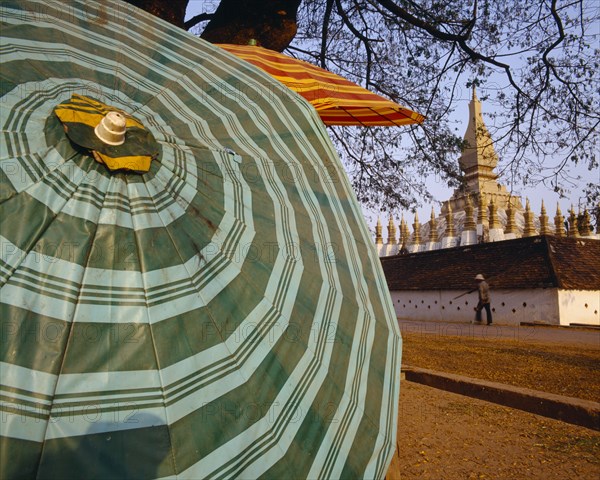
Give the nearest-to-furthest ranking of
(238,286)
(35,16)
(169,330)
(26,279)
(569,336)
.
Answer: (26,279) → (169,330) → (238,286) → (35,16) → (569,336)

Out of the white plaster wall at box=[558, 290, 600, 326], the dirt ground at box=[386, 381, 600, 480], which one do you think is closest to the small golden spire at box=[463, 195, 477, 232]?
the white plaster wall at box=[558, 290, 600, 326]

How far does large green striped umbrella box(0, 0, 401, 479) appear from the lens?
913mm

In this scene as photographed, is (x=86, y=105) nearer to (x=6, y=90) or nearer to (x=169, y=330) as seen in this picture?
(x=6, y=90)

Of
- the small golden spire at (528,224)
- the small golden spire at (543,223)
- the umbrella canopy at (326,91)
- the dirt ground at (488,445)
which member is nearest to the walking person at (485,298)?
the small golden spire at (528,224)

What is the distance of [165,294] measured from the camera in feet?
3.53

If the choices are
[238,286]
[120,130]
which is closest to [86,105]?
[120,130]

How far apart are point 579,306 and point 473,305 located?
3.26 metres

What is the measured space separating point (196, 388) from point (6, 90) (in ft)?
Result: 2.71

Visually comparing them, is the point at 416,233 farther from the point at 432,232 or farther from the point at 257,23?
the point at 257,23

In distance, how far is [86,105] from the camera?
1145 millimetres

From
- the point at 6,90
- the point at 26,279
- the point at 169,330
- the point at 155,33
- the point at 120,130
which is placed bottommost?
the point at 169,330

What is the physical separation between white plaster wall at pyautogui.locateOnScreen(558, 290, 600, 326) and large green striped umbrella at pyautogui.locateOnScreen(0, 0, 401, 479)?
605 inches

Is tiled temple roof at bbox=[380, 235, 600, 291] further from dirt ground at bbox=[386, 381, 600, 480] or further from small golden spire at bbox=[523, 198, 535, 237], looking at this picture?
dirt ground at bbox=[386, 381, 600, 480]

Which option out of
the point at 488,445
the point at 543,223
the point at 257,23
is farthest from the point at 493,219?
the point at 488,445
